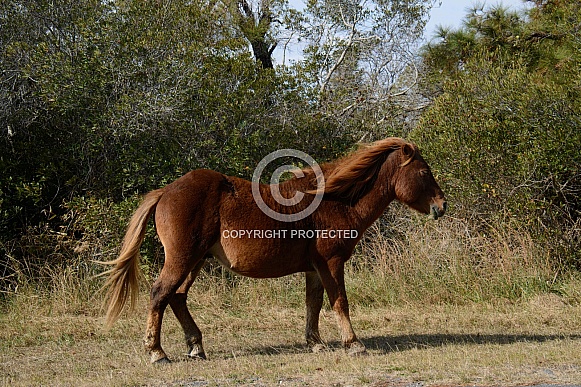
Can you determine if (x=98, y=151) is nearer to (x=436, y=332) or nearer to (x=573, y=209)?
(x=436, y=332)

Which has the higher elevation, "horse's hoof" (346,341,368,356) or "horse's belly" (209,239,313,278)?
"horse's belly" (209,239,313,278)

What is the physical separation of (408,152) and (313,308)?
1970 millimetres

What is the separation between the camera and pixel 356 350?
6.57 meters

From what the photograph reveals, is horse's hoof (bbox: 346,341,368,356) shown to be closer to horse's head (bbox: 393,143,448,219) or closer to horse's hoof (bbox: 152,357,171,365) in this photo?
horse's head (bbox: 393,143,448,219)

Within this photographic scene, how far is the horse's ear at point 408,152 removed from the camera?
7117 mm

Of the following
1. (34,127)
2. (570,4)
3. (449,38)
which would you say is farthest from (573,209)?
(34,127)

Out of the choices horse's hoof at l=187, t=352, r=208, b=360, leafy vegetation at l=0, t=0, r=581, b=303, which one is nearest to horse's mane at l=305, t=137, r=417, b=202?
horse's hoof at l=187, t=352, r=208, b=360

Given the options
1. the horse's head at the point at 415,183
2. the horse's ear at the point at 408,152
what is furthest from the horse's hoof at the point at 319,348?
the horse's ear at the point at 408,152

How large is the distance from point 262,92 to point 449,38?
496 cm

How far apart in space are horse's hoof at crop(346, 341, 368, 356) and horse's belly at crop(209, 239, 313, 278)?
964 mm

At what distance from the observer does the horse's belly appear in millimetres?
6539

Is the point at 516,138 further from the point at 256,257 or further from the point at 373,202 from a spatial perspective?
the point at 256,257

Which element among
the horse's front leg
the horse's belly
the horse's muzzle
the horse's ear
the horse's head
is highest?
the horse's ear

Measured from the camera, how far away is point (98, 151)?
36.7ft
